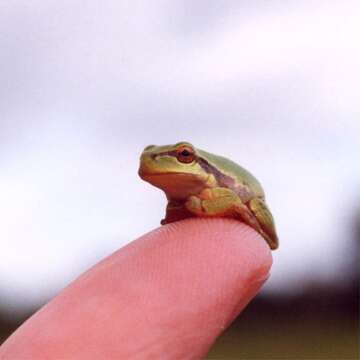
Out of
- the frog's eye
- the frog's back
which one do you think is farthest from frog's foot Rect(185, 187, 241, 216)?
the frog's eye

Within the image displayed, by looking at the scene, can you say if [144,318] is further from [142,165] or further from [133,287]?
[142,165]

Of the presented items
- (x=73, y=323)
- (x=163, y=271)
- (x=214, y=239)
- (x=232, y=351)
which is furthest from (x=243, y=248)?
(x=232, y=351)

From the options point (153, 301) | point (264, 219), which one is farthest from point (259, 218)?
point (153, 301)

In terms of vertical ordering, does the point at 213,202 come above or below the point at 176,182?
below

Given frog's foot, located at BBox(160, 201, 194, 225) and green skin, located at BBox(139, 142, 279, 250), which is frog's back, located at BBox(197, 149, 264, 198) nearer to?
green skin, located at BBox(139, 142, 279, 250)

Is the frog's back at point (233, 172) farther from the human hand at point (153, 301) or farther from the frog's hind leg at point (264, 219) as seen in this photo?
the human hand at point (153, 301)

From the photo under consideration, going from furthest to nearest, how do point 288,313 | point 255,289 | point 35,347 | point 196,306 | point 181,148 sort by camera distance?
1. point 288,313
2. point 181,148
3. point 255,289
4. point 196,306
5. point 35,347

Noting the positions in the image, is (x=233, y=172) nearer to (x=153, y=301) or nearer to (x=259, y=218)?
(x=259, y=218)
